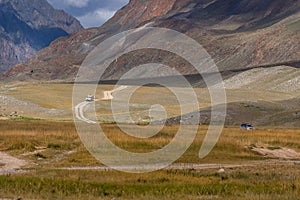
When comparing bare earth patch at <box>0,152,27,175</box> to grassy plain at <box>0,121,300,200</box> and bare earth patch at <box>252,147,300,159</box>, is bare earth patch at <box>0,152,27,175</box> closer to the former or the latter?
grassy plain at <box>0,121,300,200</box>

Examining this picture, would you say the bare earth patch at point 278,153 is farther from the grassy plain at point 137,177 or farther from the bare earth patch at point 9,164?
the bare earth patch at point 9,164

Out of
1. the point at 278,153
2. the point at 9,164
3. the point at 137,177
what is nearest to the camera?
the point at 137,177

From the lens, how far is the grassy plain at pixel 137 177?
20484mm

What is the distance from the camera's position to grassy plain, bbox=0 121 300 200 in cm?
2048

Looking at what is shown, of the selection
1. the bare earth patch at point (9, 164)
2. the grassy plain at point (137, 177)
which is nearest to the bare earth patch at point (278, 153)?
the grassy plain at point (137, 177)

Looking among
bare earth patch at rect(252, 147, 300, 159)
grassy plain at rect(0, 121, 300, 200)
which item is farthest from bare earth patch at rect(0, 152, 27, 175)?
bare earth patch at rect(252, 147, 300, 159)

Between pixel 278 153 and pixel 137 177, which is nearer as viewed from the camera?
pixel 137 177

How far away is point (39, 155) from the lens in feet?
115

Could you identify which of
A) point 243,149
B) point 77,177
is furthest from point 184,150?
point 77,177

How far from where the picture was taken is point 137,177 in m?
24.9

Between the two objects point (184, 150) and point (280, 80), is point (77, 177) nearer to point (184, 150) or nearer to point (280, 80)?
point (184, 150)

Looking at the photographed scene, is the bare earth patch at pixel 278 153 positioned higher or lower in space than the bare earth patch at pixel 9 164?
higher

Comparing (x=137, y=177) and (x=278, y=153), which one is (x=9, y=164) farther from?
(x=278, y=153)

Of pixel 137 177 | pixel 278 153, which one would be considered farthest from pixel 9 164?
pixel 278 153
